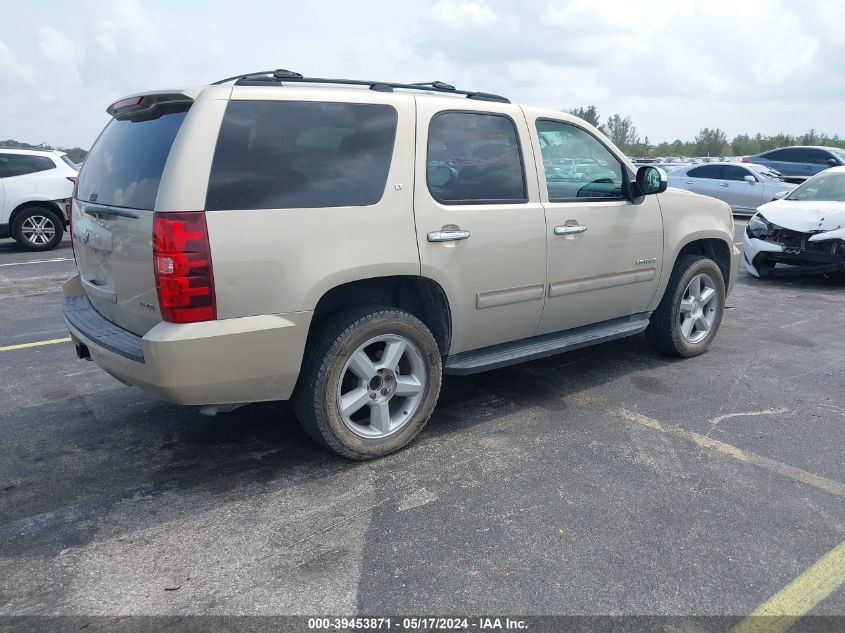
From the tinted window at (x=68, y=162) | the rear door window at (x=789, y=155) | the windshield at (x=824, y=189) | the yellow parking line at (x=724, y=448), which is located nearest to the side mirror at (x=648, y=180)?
the yellow parking line at (x=724, y=448)

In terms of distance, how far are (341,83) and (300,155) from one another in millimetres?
681

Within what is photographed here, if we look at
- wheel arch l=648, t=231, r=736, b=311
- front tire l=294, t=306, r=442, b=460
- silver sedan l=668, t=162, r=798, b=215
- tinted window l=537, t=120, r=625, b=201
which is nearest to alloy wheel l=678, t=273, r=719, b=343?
wheel arch l=648, t=231, r=736, b=311

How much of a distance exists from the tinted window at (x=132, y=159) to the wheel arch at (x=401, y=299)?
97cm

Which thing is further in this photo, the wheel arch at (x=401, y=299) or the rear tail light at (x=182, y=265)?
the wheel arch at (x=401, y=299)

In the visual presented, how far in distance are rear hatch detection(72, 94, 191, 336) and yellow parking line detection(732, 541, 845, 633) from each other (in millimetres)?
2653

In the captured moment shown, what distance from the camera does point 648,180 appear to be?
185 inches

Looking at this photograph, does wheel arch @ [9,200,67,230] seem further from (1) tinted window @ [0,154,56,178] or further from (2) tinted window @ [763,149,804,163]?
(2) tinted window @ [763,149,804,163]

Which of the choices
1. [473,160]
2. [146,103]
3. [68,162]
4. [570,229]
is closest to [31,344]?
[146,103]

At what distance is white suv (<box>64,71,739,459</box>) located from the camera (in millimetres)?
3064

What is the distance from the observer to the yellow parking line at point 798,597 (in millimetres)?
2432

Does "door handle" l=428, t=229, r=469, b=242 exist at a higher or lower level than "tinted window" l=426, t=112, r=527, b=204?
lower

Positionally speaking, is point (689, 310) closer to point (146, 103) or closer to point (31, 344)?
point (146, 103)

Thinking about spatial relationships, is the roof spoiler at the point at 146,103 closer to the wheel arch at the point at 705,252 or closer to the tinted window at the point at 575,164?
the tinted window at the point at 575,164

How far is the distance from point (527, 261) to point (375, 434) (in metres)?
1.36
